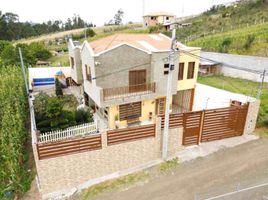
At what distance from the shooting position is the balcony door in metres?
13.1

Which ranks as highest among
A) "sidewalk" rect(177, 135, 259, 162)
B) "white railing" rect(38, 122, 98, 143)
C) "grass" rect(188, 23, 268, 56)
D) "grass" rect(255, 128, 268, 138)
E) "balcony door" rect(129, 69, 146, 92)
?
"grass" rect(188, 23, 268, 56)

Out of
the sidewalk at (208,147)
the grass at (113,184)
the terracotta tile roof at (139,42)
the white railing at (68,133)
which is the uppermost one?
the terracotta tile roof at (139,42)

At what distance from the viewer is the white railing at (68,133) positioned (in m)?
10.5

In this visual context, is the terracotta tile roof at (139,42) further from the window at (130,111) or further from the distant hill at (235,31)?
the distant hill at (235,31)

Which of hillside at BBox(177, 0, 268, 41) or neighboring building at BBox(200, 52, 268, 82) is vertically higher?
hillside at BBox(177, 0, 268, 41)

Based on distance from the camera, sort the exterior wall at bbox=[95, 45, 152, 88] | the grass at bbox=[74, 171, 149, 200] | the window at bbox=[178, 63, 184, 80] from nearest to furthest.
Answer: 1. the grass at bbox=[74, 171, 149, 200]
2. the exterior wall at bbox=[95, 45, 152, 88]
3. the window at bbox=[178, 63, 184, 80]

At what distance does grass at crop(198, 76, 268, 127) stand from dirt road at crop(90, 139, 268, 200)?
9.44 feet

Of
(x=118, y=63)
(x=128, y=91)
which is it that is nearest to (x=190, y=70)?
(x=128, y=91)

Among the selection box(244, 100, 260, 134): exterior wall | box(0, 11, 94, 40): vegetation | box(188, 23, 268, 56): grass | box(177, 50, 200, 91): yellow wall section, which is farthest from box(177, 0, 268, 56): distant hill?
box(0, 11, 94, 40): vegetation

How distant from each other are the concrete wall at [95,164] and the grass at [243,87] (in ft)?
20.6

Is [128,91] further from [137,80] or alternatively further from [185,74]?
[185,74]

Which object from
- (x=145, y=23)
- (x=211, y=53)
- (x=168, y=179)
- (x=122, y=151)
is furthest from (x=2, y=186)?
(x=145, y=23)

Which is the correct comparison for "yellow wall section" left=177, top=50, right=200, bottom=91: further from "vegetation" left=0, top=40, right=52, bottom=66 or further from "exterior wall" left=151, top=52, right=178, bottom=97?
"vegetation" left=0, top=40, right=52, bottom=66

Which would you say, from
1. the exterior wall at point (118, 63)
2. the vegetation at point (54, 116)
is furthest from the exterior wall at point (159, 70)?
the vegetation at point (54, 116)
